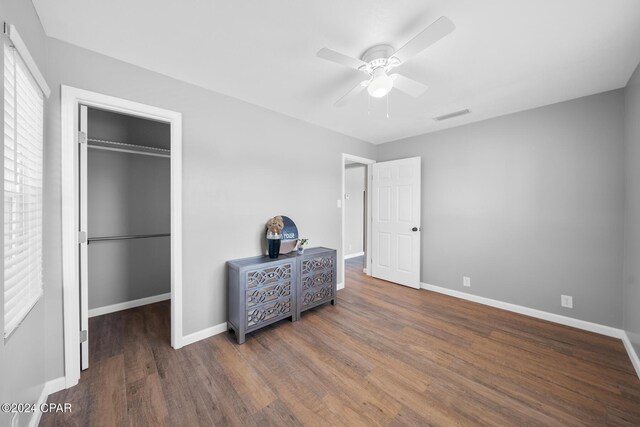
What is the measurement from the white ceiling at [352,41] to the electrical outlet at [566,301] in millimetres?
2189

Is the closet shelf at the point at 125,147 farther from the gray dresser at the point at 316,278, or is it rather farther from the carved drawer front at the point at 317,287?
the carved drawer front at the point at 317,287

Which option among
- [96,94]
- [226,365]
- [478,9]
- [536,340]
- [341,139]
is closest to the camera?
[478,9]

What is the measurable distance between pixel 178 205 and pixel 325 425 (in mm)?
2041

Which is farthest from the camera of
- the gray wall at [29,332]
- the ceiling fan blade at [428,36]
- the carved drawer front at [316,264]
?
the carved drawer front at [316,264]

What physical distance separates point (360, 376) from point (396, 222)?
8.66 ft

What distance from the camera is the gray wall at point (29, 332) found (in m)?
1.09

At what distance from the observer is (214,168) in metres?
2.46

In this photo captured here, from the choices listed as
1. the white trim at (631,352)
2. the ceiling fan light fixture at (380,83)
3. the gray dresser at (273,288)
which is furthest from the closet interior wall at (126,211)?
the white trim at (631,352)

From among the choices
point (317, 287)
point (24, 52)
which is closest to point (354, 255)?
point (317, 287)

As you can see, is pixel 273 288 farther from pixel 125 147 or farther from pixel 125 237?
pixel 125 147

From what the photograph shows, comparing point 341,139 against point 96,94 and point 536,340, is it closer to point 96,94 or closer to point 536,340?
point 96,94

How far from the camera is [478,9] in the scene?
A: 1.45 metres

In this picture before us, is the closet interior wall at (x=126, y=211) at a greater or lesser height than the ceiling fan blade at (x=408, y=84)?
lesser

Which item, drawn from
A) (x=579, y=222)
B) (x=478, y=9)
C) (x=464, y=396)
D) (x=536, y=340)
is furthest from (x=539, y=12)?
(x=536, y=340)
